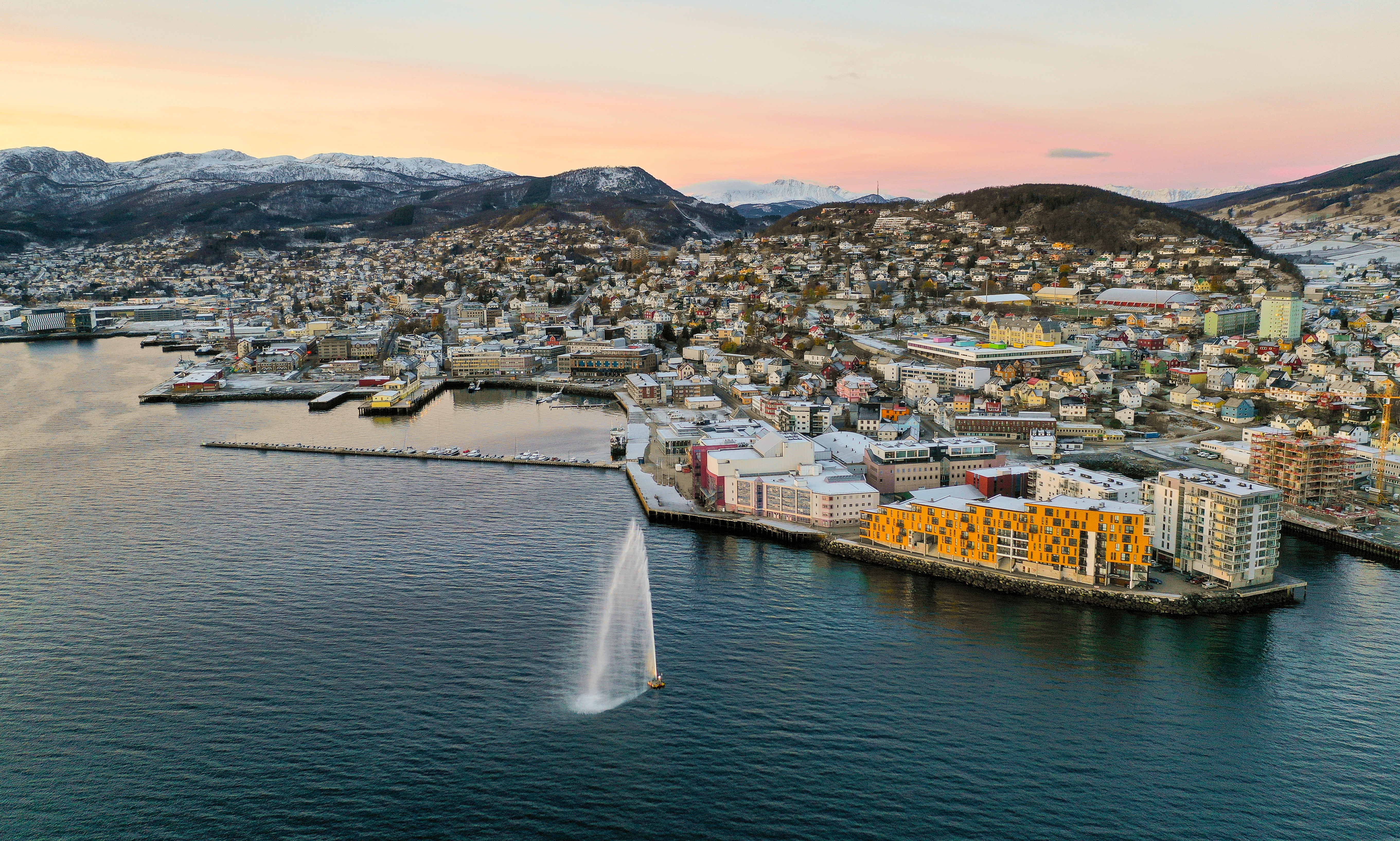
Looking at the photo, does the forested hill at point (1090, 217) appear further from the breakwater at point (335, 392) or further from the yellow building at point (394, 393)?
the yellow building at point (394, 393)

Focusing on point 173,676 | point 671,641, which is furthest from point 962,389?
point 173,676

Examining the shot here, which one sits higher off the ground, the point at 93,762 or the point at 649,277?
the point at 649,277

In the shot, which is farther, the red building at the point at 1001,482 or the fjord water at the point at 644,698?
the red building at the point at 1001,482

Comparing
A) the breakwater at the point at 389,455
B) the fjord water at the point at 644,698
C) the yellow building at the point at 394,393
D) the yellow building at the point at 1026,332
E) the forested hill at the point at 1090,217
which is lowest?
the fjord water at the point at 644,698

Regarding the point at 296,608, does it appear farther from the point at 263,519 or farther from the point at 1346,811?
the point at 1346,811

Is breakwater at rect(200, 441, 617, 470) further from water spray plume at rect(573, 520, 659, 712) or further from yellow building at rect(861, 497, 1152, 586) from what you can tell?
yellow building at rect(861, 497, 1152, 586)

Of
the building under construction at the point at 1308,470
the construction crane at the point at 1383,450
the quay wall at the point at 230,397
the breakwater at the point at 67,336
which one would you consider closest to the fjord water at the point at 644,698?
the building under construction at the point at 1308,470
